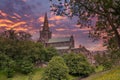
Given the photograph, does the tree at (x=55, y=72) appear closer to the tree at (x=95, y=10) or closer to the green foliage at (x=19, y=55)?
the green foliage at (x=19, y=55)

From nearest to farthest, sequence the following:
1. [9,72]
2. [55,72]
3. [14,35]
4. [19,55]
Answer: [55,72]
[9,72]
[19,55]
[14,35]

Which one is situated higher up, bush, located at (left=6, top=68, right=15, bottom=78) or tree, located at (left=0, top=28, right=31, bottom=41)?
tree, located at (left=0, top=28, right=31, bottom=41)

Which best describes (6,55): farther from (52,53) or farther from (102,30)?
(102,30)

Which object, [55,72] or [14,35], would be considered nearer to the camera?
[55,72]

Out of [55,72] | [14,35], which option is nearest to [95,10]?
[55,72]

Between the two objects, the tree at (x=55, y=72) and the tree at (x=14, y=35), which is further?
the tree at (x=14, y=35)

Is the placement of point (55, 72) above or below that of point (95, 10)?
below

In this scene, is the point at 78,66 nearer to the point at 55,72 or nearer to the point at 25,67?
the point at 55,72

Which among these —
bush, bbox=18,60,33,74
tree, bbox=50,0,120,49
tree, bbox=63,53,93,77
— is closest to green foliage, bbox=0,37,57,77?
bush, bbox=18,60,33,74

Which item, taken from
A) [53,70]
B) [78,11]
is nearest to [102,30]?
[78,11]

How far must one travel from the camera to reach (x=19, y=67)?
131 metres

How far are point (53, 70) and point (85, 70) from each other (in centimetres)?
2930

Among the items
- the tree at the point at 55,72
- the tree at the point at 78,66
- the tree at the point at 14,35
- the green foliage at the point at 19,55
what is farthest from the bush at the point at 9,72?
the tree at the point at 14,35

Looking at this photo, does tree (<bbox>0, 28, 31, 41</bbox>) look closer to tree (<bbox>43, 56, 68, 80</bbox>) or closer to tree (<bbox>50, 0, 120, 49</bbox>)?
tree (<bbox>43, 56, 68, 80</bbox>)
